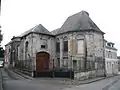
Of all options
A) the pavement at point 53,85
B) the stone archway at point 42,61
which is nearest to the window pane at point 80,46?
the stone archway at point 42,61

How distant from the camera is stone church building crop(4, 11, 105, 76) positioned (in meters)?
26.5

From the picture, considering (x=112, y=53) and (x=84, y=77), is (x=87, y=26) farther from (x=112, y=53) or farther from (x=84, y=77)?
(x=112, y=53)

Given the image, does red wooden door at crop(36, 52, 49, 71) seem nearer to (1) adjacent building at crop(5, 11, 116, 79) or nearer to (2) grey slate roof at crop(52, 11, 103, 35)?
(1) adjacent building at crop(5, 11, 116, 79)

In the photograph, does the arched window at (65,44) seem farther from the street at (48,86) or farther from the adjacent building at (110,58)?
the adjacent building at (110,58)

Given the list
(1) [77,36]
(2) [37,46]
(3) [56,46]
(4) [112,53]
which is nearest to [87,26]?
(1) [77,36]

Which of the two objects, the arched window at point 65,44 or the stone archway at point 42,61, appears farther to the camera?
the arched window at point 65,44

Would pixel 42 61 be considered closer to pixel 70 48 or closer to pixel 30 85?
pixel 70 48

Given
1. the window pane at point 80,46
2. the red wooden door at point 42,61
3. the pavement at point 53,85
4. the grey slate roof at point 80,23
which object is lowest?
the pavement at point 53,85

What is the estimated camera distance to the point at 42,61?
29.3 m

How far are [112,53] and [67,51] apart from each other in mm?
19646

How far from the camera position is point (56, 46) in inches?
1214

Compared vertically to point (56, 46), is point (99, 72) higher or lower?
lower

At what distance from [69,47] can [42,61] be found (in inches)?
213

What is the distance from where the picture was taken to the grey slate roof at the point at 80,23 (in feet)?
90.0
